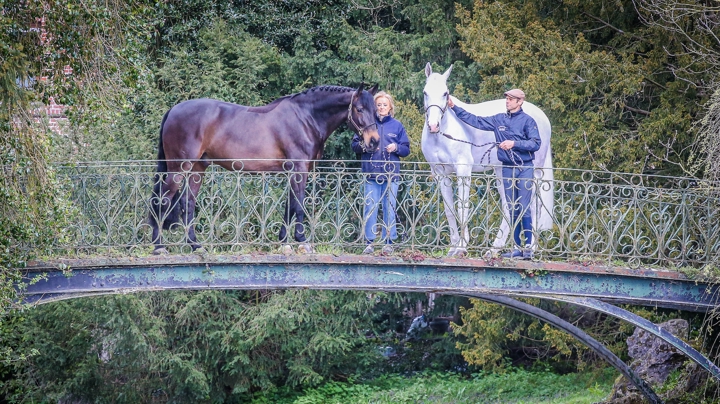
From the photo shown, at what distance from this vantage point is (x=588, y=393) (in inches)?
722

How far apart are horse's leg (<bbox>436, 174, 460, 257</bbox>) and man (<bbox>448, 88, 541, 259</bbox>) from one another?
2.11ft

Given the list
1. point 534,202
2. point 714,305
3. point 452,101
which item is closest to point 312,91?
point 452,101

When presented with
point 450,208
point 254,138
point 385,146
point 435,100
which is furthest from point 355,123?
point 450,208

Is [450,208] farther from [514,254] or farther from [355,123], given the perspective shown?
[355,123]

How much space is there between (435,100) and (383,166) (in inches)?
39.7

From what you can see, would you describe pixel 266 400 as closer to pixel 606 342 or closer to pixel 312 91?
pixel 606 342

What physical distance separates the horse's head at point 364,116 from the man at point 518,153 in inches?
54.7

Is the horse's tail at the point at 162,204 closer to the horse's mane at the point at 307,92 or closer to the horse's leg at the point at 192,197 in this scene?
the horse's leg at the point at 192,197

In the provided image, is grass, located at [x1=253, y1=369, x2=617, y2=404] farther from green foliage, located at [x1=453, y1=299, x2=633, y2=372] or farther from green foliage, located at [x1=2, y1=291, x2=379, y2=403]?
green foliage, located at [x1=2, y1=291, x2=379, y2=403]

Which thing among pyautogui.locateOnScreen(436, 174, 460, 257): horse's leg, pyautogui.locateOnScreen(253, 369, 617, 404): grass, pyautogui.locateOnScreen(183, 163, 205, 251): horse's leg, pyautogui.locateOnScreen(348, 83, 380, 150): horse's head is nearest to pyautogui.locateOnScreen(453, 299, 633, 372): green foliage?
pyautogui.locateOnScreen(253, 369, 617, 404): grass

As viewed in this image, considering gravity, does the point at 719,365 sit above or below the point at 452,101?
below

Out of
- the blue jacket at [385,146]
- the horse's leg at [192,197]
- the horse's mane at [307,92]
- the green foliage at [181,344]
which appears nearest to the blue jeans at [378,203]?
the blue jacket at [385,146]

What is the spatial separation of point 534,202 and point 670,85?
5.76m

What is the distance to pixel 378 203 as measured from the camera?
13062 millimetres
